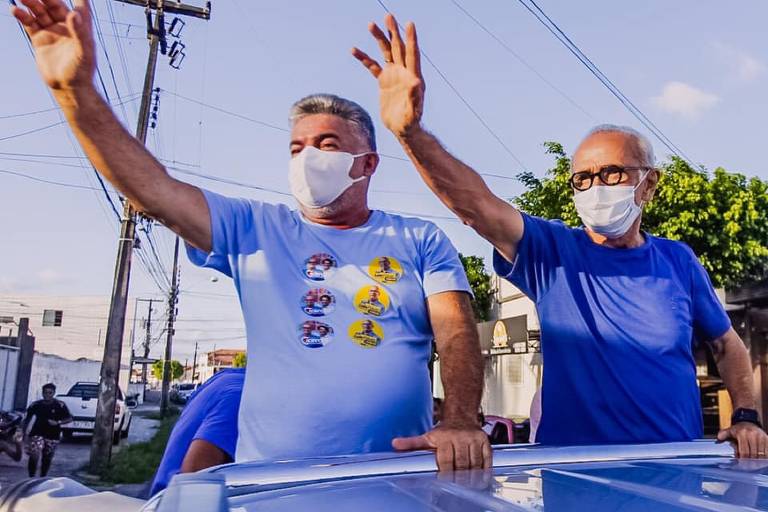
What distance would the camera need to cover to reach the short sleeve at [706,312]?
9.45ft

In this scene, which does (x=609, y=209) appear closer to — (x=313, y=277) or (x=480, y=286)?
(x=313, y=277)

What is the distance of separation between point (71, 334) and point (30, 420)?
42009mm

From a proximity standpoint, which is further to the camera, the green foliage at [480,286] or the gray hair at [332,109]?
the green foliage at [480,286]

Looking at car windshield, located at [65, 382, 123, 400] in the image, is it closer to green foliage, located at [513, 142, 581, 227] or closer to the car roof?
green foliage, located at [513, 142, 581, 227]

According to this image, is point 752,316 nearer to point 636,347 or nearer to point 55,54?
point 636,347

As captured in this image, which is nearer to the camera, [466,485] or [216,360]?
[466,485]

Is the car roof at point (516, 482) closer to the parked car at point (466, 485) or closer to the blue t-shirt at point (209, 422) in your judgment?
the parked car at point (466, 485)

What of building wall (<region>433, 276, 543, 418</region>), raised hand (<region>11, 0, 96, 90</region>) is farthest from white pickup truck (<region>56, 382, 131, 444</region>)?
raised hand (<region>11, 0, 96, 90</region>)

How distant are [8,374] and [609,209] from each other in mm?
30514

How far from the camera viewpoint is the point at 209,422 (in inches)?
97.8

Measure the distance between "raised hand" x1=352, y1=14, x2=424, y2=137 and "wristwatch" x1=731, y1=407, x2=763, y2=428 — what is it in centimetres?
128

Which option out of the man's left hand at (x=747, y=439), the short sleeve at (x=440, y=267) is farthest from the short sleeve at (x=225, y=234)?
the man's left hand at (x=747, y=439)

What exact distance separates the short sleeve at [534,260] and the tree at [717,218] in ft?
33.2

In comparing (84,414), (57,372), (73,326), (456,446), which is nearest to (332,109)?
(456,446)
